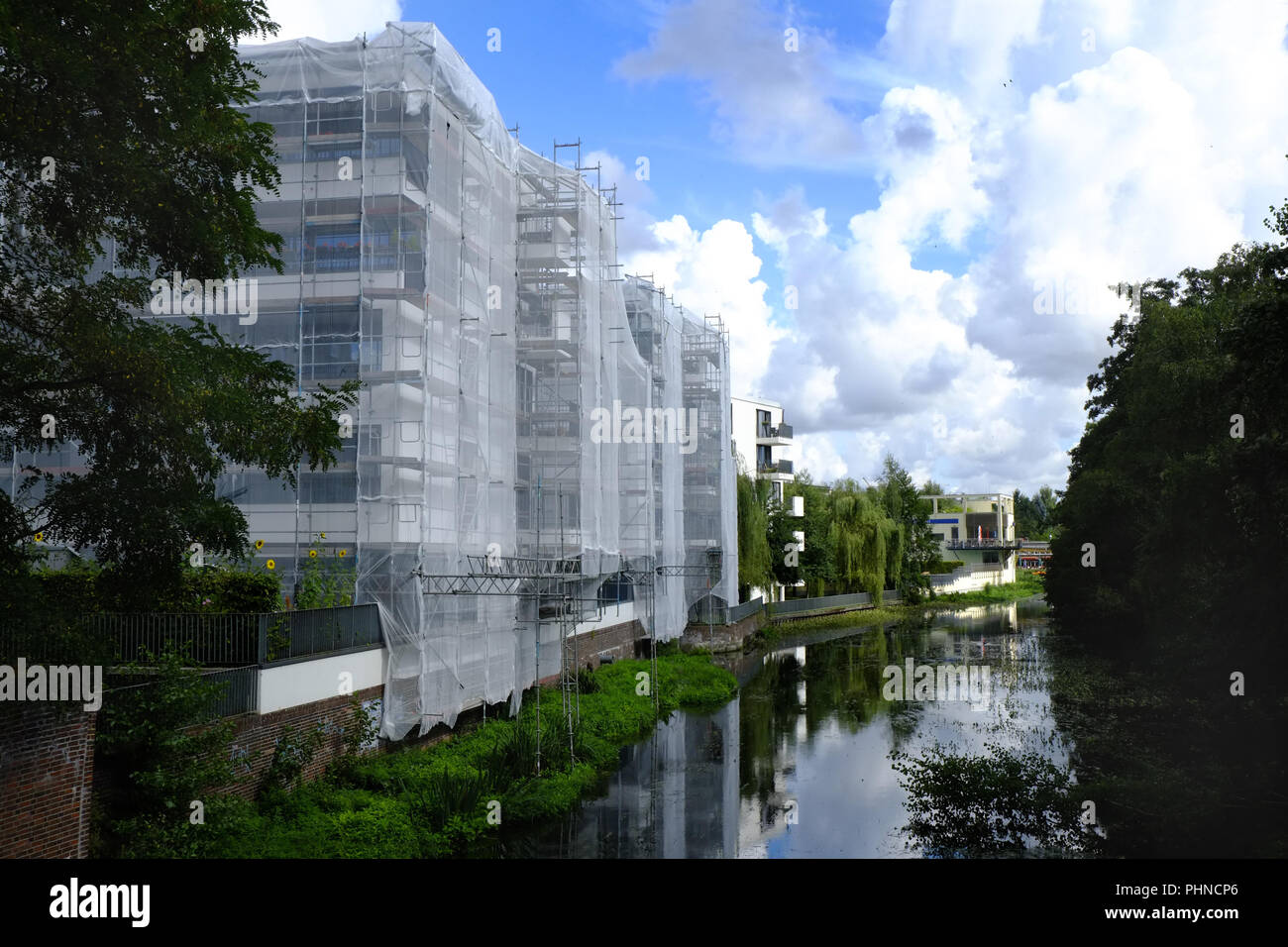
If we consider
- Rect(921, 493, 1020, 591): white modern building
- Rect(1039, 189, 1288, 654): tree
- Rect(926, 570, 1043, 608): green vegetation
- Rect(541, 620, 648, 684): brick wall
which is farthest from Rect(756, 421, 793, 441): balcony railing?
Rect(541, 620, 648, 684): brick wall

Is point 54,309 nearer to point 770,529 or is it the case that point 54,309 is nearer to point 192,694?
point 192,694

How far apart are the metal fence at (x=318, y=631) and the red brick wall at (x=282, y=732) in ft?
2.65

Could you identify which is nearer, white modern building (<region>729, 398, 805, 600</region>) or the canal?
the canal

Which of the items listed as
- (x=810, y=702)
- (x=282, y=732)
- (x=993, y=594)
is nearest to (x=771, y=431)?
(x=993, y=594)

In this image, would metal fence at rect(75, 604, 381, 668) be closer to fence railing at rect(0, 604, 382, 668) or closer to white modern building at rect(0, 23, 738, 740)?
fence railing at rect(0, 604, 382, 668)

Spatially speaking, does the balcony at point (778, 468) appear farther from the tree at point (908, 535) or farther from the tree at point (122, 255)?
the tree at point (122, 255)

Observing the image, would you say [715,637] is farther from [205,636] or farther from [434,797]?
[205,636]

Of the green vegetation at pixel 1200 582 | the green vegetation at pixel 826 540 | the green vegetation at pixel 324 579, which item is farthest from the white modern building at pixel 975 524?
the green vegetation at pixel 324 579

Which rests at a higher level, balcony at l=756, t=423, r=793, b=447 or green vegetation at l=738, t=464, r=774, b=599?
balcony at l=756, t=423, r=793, b=447

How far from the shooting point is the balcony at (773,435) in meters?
81.4

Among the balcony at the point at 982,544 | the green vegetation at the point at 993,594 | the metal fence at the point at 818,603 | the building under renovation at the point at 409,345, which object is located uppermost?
the building under renovation at the point at 409,345

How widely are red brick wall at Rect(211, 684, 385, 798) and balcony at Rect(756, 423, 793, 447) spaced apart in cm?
6643

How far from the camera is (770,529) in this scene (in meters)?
56.4

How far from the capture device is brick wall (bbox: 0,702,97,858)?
9594 millimetres
